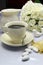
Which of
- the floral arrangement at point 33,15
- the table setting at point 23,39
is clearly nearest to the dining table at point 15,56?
the table setting at point 23,39

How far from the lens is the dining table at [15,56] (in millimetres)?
687

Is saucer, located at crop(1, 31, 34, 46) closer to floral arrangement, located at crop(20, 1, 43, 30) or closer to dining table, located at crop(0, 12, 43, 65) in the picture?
dining table, located at crop(0, 12, 43, 65)

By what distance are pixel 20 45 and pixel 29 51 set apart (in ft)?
0.17

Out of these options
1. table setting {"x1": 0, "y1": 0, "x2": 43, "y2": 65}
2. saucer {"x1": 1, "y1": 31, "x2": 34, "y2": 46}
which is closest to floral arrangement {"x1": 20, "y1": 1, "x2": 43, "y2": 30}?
table setting {"x1": 0, "y1": 0, "x2": 43, "y2": 65}

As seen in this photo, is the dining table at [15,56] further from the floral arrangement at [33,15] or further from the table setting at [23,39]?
the floral arrangement at [33,15]

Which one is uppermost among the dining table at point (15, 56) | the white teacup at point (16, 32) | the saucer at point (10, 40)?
the white teacup at point (16, 32)

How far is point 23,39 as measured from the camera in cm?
81

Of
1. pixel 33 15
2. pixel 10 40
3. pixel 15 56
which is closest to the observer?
pixel 15 56

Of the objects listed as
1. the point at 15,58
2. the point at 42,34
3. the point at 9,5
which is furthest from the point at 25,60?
the point at 9,5

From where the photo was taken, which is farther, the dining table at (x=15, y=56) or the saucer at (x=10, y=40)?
the saucer at (x=10, y=40)

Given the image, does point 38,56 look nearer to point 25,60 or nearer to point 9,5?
point 25,60

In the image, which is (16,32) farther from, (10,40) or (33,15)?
(33,15)

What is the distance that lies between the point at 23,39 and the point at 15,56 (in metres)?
0.12

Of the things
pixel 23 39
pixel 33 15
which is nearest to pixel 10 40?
pixel 23 39
